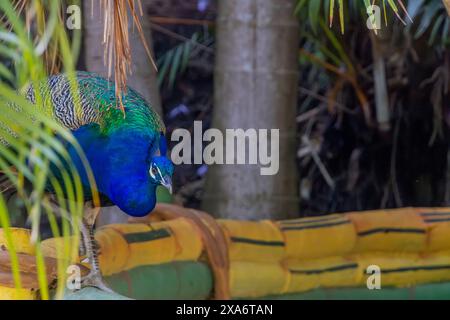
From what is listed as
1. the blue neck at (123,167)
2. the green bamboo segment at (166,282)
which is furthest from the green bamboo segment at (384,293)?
A: the blue neck at (123,167)

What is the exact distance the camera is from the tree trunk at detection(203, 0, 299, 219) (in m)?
2.95

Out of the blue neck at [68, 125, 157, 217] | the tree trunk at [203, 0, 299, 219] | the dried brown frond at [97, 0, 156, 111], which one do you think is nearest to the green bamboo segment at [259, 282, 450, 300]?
the tree trunk at [203, 0, 299, 219]

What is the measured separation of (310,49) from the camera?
3926mm

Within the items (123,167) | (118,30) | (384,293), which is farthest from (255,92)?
(118,30)

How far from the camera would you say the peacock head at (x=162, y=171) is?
2.00 metres

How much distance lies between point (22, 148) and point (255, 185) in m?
2.14

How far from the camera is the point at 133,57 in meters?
2.74

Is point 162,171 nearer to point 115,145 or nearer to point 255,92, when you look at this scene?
point 115,145

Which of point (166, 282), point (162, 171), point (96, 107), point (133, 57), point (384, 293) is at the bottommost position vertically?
point (384, 293)

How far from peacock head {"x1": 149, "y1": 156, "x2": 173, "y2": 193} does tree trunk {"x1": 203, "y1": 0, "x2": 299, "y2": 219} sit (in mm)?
959

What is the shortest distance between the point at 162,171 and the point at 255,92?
102cm

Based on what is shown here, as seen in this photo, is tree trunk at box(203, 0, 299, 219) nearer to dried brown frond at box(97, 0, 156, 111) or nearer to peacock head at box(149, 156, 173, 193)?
peacock head at box(149, 156, 173, 193)
